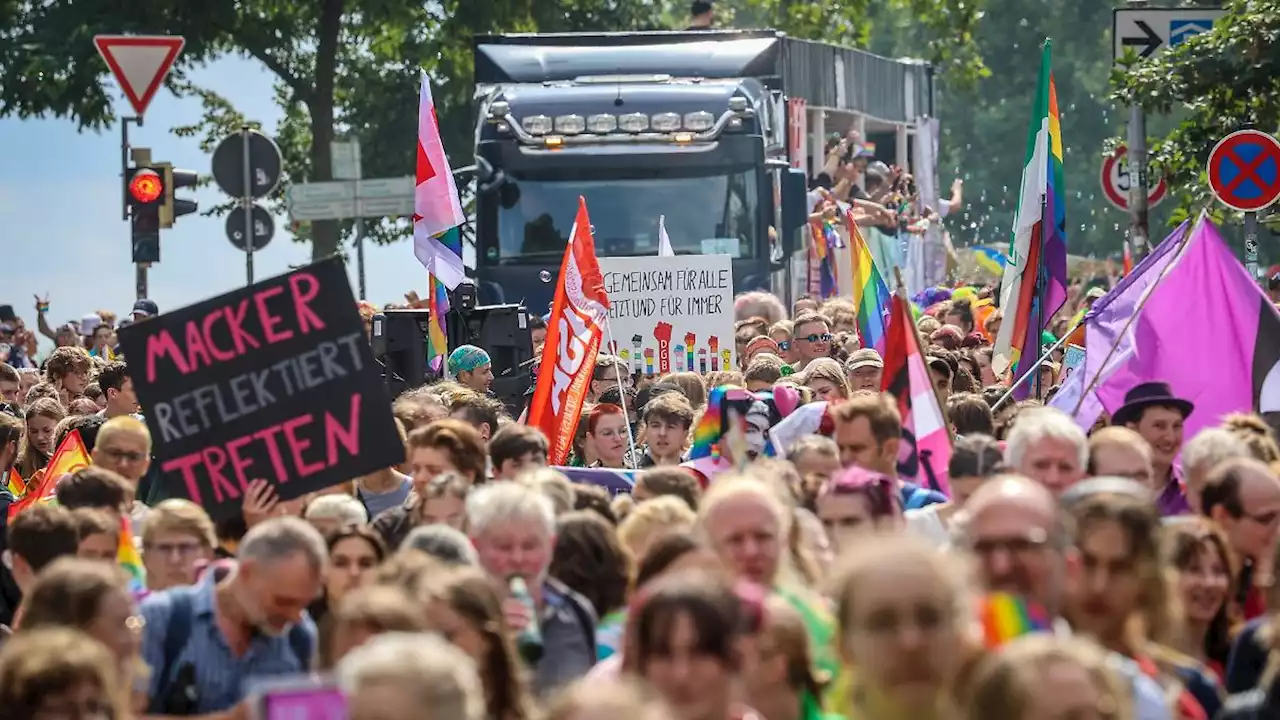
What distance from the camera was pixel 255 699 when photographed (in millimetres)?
4996

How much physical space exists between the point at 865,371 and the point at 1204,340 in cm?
177

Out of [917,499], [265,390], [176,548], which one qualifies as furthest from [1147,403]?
[176,548]

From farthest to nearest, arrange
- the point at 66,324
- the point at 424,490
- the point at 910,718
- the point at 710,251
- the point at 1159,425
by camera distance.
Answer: the point at 66,324
the point at 710,251
the point at 1159,425
the point at 424,490
the point at 910,718

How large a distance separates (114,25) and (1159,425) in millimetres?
23745

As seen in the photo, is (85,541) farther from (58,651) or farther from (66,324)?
(66,324)

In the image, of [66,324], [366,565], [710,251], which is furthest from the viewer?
[66,324]

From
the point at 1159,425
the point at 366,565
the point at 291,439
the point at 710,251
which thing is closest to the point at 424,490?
the point at 291,439

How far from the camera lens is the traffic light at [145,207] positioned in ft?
65.2

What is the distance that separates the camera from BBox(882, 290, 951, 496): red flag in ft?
36.6

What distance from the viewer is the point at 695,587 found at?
19.9 ft

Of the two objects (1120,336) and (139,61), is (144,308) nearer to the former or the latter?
(139,61)

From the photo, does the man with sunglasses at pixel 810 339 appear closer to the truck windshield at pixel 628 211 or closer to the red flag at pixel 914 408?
the truck windshield at pixel 628 211

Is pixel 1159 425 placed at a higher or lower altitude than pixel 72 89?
lower

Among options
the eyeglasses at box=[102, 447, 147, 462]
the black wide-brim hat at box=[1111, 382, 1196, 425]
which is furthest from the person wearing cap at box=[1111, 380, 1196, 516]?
the eyeglasses at box=[102, 447, 147, 462]
